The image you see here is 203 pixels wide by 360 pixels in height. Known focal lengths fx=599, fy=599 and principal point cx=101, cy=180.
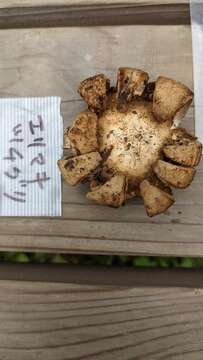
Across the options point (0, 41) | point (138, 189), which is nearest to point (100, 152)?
point (138, 189)

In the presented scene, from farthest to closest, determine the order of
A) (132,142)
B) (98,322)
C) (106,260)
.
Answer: (106,260)
(98,322)
(132,142)

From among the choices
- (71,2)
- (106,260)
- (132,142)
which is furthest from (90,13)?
(106,260)

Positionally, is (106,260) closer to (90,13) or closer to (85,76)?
(85,76)

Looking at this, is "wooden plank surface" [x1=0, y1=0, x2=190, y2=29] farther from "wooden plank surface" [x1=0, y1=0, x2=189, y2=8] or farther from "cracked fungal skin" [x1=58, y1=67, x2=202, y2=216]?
"cracked fungal skin" [x1=58, y1=67, x2=202, y2=216]

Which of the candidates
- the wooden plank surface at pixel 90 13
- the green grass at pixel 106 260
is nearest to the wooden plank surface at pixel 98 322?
the green grass at pixel 106 260

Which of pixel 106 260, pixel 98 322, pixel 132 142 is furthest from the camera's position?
pixel 106 260

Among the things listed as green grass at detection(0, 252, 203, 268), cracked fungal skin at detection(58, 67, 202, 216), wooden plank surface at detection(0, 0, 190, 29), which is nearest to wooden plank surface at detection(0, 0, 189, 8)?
wooden plank surface at detection(0, 0, 190, 29)
